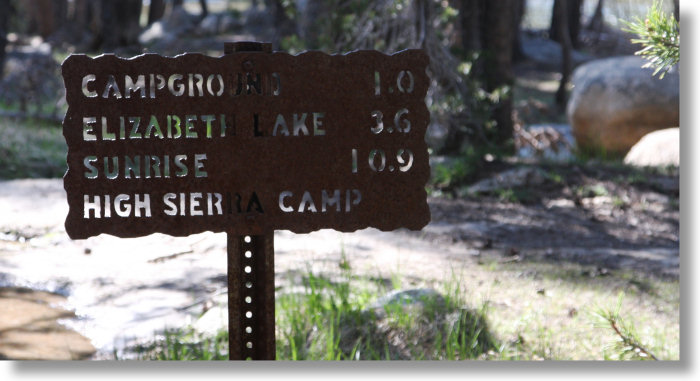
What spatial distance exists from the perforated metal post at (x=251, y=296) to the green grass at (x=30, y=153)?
5194 mm

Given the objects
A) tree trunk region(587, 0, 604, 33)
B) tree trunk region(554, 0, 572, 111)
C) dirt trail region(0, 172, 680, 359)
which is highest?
tree trunk region(587, 0, 604, 33)

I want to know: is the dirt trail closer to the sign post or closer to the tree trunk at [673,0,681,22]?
the sign post

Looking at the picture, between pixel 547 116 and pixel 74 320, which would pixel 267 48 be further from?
pixel 547 116

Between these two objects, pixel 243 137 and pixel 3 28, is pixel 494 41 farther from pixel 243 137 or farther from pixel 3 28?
pixel 3 28

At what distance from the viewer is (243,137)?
2.54 metres

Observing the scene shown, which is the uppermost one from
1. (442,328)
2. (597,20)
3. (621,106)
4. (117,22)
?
(597,20)

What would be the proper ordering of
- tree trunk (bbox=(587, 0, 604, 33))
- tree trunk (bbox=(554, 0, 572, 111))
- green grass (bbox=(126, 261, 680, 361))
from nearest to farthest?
green grass (bbox=(126, 261, 680, 361)) < tree trunk (bbox=(554, 0, 572, 111)) < tree trunk (bbox=(587, 0, 604, 33))

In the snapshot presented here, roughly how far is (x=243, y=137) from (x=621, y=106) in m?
7.99

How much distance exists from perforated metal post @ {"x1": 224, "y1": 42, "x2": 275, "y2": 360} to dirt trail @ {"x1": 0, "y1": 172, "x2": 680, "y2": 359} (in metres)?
1.06

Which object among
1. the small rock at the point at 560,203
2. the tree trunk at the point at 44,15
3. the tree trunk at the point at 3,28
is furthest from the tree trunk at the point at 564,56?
the tree trunk at the point at 44,15

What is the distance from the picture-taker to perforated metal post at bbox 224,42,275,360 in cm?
269

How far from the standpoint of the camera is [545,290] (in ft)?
14.5

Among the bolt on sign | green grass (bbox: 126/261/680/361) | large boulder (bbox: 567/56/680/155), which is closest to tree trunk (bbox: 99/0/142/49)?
large boulder (bbox: 567/56/680/155)

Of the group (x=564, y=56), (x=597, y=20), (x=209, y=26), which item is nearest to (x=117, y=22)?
(x=564, y=56)
